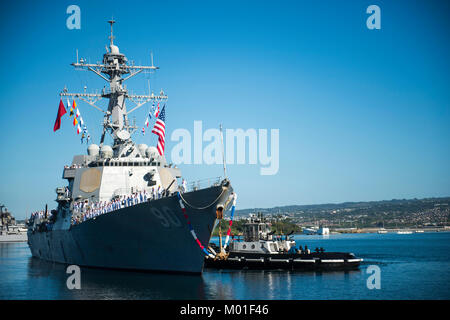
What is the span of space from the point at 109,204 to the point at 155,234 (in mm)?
4591

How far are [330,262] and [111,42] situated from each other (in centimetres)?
1991

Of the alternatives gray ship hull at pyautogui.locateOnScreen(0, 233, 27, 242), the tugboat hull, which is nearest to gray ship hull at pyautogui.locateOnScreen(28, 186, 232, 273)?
the tugboat hull

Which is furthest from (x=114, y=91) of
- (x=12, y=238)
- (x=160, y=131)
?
(x=12, y=238)

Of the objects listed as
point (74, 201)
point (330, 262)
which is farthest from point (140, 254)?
point (330, 262)

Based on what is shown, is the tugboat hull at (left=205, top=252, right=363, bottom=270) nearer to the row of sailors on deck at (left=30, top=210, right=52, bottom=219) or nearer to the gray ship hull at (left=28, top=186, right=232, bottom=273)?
the gray ship hull at (left=28, top=186, right=232, bottom=273)

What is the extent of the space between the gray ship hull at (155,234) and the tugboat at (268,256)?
3.87m

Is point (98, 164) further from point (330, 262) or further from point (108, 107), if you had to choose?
point (330, 262)

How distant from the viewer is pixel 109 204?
84.2ft

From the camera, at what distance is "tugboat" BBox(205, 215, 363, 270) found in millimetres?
28445

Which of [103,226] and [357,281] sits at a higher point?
[103,226]

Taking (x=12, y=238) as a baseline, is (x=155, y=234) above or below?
above

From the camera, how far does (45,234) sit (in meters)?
37.0

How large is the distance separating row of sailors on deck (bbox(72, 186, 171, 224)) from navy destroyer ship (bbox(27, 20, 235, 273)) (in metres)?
0.05

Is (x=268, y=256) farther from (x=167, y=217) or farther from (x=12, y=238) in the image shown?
(x=12, y=238)
